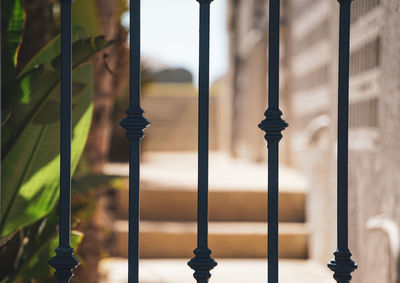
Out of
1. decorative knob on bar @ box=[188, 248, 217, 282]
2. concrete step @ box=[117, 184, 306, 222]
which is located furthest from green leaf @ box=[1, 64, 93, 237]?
concrete step @ box=[117, 184, 306, 222]

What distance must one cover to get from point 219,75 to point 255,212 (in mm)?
18100

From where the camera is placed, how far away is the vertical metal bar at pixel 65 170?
3.52ft

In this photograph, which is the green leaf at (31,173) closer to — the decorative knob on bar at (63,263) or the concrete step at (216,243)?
the decorative knob on bar at (63,263)

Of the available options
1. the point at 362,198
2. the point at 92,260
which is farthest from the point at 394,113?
the point at 92,260

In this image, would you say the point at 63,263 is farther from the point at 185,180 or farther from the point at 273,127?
the point at 185,180

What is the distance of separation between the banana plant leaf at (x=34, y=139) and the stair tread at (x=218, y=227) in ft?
8.24

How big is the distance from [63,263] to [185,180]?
4.38 m

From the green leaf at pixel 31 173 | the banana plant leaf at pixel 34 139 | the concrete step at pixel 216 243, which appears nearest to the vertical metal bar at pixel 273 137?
the banana plant leaf at pixel 34 139

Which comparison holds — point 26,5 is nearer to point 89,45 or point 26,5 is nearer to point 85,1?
point 85,1

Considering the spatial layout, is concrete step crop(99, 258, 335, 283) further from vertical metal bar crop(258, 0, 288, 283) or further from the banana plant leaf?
vertical metal bar crop(258, 0, 288, 283)

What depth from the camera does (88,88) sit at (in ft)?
5.54

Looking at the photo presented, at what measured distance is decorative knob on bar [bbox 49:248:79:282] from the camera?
42.0 inches

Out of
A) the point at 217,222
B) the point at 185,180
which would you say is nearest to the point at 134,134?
the point at 217,222

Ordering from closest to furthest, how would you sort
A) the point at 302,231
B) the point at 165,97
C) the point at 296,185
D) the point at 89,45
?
the point at 89,45 → the point at 302,231 → the point at 296,185 → the point at 165,97
